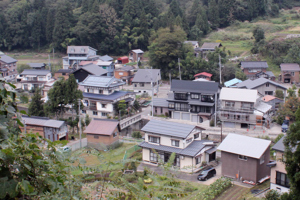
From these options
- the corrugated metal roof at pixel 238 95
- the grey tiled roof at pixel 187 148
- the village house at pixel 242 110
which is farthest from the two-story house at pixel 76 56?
the grey tiled roof at pixel 187 148

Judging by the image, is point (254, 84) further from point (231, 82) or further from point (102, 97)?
point (102, 97)

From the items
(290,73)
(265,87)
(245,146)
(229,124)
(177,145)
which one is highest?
(290,73)

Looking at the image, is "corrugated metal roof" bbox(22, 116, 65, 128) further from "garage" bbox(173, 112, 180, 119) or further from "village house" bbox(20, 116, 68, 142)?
"garage" bbox(173, 112, 180, 119)

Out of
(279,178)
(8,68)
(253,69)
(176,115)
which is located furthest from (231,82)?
(8,68)

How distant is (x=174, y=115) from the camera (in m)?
19.0

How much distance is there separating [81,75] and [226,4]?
71.8 ft

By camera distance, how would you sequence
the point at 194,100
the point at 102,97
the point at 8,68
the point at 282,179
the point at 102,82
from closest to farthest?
the point at 282,179, the point at 194,100, the point at 102,97, the point at 102,82, the point at 8,68

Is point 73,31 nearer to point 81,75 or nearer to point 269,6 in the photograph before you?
point 81,75

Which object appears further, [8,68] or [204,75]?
[8,68]

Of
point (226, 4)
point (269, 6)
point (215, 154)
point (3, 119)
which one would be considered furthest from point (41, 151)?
point (269, 6)

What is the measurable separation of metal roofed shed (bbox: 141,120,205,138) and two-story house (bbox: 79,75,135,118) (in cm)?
559

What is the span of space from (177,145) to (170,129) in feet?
2.60

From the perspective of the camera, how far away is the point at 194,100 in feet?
60.7

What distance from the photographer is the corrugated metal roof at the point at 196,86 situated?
18.2 m
